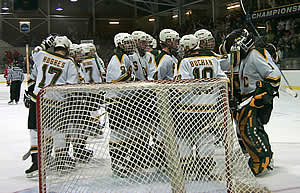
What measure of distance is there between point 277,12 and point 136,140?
10765 mm

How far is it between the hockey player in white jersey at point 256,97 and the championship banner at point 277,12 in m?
8.69

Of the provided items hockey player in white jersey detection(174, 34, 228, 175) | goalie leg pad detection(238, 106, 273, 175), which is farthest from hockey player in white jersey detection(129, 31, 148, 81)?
hockey player in white jersey detection(174, 34, 228, 175)

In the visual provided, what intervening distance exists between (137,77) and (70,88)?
5.70 feet

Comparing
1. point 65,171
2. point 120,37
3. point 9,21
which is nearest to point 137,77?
point 120,37

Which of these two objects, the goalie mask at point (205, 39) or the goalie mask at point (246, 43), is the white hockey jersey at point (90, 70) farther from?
the goalie mask at point (246, 43)

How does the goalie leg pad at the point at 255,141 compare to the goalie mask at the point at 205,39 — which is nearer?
the goalie leg pad at the point at 255,141

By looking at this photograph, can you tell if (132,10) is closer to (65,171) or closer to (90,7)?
(90,7)

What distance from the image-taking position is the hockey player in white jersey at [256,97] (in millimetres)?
3082

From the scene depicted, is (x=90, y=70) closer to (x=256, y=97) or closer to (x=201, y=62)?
(x=201, y=62)

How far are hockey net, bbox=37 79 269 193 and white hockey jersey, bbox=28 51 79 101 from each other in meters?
0.86

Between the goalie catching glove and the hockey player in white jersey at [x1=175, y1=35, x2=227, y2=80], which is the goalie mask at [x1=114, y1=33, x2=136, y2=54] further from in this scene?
the goalie catching glove

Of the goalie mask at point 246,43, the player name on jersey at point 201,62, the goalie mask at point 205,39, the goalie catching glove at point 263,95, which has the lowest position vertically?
the goalie catching glove at point 263,95

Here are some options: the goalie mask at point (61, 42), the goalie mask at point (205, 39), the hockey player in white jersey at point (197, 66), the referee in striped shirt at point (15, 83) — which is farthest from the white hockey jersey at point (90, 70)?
the referee in striped shirt at point (15, 83)

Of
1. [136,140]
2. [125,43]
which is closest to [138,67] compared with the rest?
[125,43]
